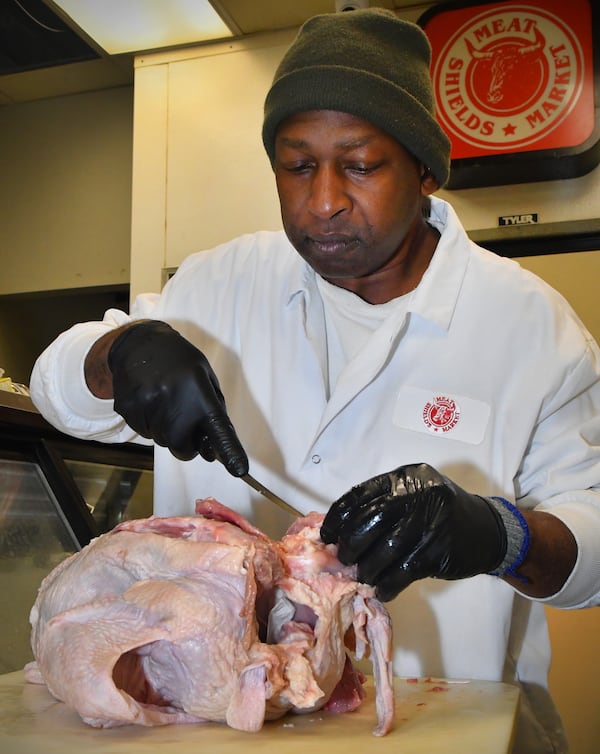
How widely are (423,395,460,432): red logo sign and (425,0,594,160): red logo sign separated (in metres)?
1.69

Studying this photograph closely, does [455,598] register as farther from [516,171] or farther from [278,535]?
[516,171]

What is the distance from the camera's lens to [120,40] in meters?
3.51

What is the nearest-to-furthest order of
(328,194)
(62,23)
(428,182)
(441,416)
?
(328,194)
(441,416)
(428,182)
(62,23)

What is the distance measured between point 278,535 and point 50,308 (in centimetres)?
391

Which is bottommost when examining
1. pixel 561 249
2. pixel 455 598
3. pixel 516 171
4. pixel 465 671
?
pixel 465 671

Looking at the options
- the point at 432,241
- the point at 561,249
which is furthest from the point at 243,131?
the point at 432,241

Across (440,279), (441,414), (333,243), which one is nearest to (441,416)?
(441,414)

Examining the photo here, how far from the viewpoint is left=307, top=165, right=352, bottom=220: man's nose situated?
1469 millimetres

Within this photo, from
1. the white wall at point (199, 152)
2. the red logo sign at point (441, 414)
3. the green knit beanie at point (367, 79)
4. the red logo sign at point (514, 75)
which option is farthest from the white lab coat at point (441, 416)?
the white wall at point (199, 152)

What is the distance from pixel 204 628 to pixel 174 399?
1.20 ft

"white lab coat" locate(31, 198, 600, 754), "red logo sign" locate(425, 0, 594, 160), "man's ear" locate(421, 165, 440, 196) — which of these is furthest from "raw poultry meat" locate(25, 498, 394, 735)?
"red logo sign" locate(425, 0, 594, 160)

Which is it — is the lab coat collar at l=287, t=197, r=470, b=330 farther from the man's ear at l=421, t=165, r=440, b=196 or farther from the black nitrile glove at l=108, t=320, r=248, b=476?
the black nitrile glove at l=108, t=320, r=248, b=476

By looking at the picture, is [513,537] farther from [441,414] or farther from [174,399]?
[174,399]

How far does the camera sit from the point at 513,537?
1.25m
